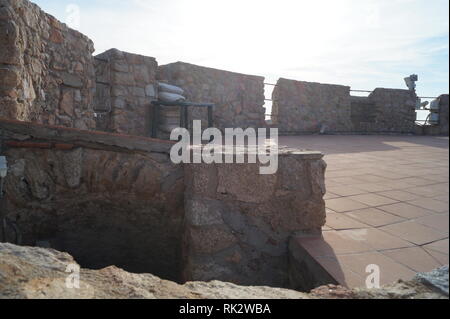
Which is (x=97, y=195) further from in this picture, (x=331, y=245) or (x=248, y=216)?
(x=331, y=245)

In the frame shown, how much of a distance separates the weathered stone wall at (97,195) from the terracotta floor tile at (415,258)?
1365mm

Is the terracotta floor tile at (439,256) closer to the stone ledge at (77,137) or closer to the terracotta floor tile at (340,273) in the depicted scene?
the terracotta floor tile at (340,273)

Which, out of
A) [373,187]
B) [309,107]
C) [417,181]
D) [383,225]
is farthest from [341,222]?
[309,107]

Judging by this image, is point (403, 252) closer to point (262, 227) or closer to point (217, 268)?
point (262, 227)

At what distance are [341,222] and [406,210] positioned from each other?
2.07 ft

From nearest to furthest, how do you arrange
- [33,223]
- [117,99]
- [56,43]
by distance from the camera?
[33,223] < [56,43] < [117,99]

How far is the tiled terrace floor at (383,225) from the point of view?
5.06 feet

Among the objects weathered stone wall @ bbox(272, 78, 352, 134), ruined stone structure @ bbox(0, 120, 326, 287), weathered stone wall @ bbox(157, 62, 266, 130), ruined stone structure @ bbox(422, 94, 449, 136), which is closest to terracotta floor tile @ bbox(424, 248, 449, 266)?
ruined stone structure @ bbox(0, 120, 326, 287)

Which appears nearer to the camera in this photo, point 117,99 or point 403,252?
point 403,252

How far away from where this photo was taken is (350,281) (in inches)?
54.6

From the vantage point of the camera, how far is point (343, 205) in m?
2.50

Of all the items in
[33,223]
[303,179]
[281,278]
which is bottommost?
[281,278]
